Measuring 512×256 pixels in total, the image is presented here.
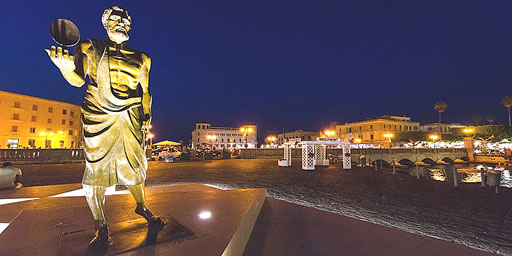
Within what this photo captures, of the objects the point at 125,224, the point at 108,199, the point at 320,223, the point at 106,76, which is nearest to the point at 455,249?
the point at 320,223

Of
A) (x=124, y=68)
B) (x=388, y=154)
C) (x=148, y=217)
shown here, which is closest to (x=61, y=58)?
(x=124, y=68)

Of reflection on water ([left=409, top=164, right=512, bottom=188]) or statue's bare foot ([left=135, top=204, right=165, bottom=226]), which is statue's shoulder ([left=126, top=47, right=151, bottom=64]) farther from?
reflection on water ([left=409, top=164, right=512, bottom=188])

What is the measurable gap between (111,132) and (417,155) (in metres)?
51.6

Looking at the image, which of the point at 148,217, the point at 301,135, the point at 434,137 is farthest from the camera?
the point at 301,135

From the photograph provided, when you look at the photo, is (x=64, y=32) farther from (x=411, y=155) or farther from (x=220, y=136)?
(x=220, y=136)

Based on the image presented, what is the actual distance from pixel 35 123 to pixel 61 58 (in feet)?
180

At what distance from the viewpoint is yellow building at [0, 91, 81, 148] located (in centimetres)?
3725

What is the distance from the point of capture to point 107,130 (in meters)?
2.52

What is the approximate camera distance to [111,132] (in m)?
2.54

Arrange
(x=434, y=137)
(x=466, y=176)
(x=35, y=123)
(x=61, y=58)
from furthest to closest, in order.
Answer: (x=434, y=137)
(x=35, y=123)
(x=466, y=176)
(x=61, y=58)

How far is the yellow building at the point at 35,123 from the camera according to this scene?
37250 mm

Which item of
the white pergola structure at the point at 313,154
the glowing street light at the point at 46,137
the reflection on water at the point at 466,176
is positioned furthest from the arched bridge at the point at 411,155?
the glowing street light at the point at 46,137

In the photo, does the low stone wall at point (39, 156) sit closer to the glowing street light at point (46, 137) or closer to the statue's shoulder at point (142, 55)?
the statue's shoulder at point (142, 55)

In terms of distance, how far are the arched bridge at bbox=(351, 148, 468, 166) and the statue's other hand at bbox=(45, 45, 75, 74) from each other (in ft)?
113
